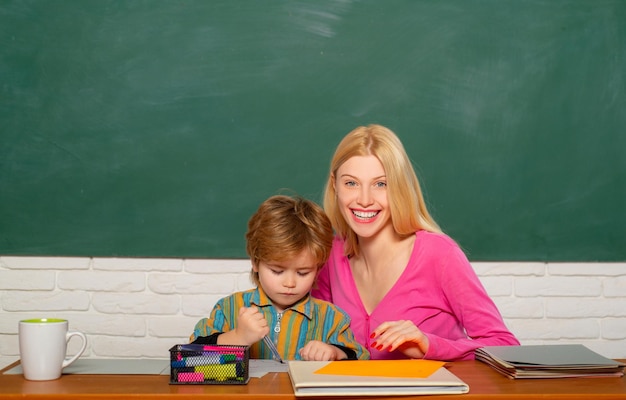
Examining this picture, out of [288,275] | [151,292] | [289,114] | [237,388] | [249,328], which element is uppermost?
[289,114]

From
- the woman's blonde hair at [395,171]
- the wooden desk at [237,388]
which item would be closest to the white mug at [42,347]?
the wooden desk at [237,388]

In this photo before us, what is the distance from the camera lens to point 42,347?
3.98ft

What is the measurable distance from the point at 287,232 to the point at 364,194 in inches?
11.3

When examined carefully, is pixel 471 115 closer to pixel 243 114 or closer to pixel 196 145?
pixel 243 114

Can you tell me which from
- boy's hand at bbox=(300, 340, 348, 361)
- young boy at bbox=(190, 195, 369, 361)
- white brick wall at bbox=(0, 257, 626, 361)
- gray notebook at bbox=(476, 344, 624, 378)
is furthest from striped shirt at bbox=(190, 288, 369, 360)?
white brick wall at bbox=(0, 257, 626, 361)

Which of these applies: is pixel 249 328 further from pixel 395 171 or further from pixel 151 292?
pixel 151 292

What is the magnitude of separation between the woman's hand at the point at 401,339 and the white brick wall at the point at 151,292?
1.18 metres

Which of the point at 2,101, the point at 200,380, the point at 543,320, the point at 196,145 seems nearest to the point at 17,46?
the point at 2,101

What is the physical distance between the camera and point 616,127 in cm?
266

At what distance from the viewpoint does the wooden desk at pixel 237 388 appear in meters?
1.12

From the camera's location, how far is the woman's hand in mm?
1408

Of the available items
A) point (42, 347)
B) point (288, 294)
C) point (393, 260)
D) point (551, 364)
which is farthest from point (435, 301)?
point (42, 347)

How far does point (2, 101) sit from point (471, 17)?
171 cm

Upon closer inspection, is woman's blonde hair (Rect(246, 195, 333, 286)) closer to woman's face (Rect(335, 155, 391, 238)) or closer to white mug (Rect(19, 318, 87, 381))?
woman's face (Rect(335, 155, 391, 238))
